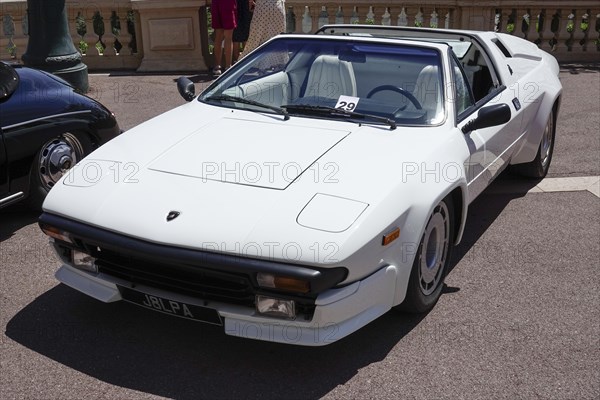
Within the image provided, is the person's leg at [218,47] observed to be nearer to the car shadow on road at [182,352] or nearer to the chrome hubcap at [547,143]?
the chrome hubcap at [547,143]

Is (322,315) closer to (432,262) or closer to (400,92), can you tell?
(432,262)

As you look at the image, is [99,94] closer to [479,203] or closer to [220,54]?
[220,54]

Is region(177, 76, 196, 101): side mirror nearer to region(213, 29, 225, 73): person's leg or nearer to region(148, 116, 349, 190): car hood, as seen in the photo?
region(148, 116, 349, 190): car hood

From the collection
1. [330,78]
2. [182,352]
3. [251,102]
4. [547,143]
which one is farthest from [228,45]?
[182,352]

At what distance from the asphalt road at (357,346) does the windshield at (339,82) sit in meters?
1.12

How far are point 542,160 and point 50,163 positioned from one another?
4.00 m

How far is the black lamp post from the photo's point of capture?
920 cm

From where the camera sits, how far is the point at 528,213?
581 centimetres

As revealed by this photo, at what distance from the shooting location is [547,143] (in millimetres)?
6508

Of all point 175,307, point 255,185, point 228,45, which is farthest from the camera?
point 228,45

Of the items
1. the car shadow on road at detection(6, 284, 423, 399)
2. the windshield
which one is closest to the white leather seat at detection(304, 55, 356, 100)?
the windshield

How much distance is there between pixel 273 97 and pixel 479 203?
2053mm

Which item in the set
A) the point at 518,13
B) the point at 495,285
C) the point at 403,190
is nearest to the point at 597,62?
the point at 518,13

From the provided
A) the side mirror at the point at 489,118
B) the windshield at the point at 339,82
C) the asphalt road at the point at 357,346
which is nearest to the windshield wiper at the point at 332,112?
the windshield at the point at 339,82
